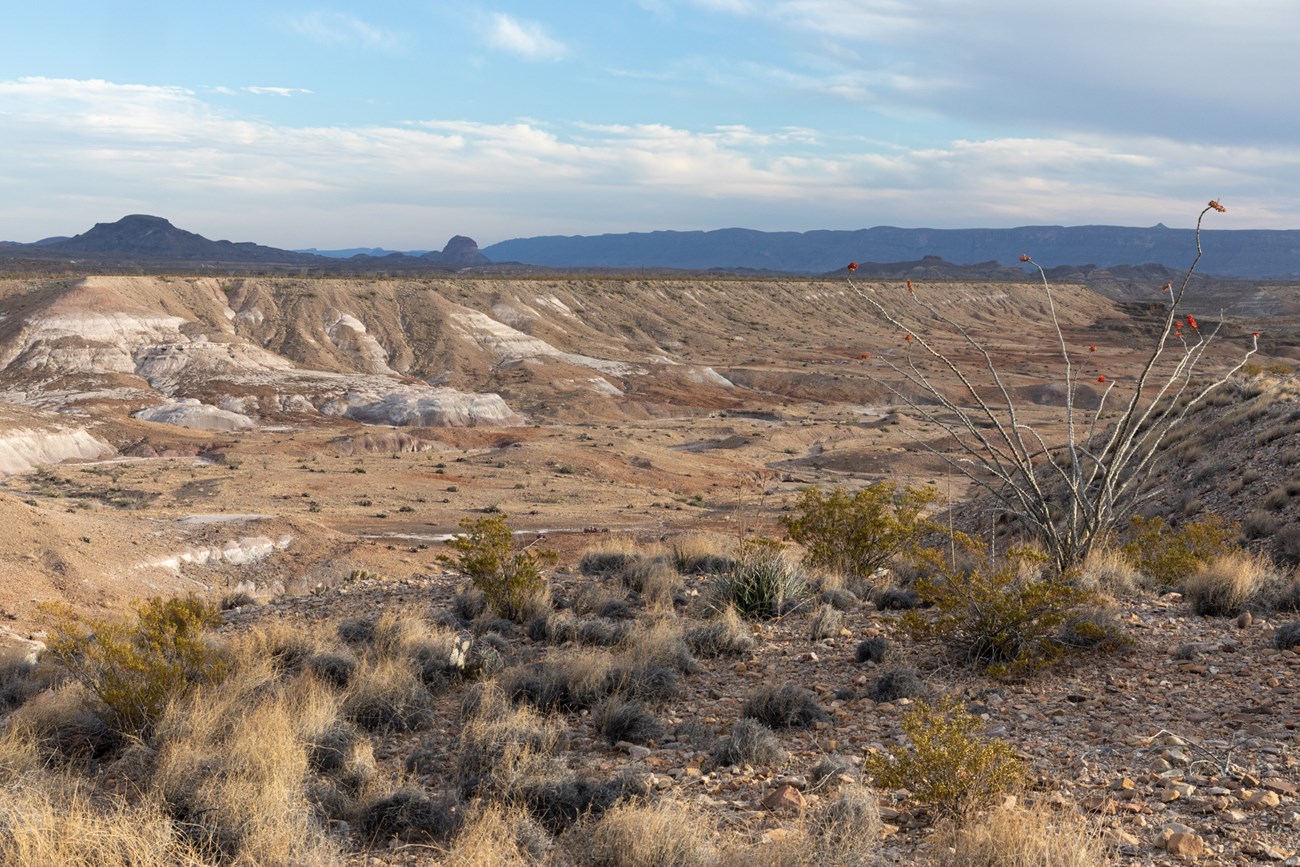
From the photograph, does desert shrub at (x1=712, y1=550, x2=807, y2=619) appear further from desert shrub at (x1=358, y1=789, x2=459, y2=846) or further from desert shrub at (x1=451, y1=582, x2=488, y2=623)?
desert shrub at (x1=358, y1=789, x2=459, y2=846)

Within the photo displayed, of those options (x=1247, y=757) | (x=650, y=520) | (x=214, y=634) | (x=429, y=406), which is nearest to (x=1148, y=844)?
(x=1247, y=757)

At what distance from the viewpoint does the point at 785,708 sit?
6586mm

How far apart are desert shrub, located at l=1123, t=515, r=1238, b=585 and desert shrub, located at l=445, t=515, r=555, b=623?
6254mm

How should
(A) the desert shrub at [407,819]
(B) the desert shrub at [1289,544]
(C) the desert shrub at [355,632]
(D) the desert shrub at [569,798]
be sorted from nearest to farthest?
(A) the desert shrub at [407,819] → (D) the desert shrub at [569,798] → (C) the desert shrub at [355,632] → (B) the desert shrub at [1289,544]

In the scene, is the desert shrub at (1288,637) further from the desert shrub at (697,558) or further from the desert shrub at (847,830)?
the desert shrub at (697,558)

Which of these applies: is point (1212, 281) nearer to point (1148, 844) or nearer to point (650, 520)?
point (650, 520)

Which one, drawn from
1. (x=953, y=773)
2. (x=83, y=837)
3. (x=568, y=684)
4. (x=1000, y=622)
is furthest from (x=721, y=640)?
(x=83, y=837)

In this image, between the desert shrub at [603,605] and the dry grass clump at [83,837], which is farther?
the desert shrub at [603,605]

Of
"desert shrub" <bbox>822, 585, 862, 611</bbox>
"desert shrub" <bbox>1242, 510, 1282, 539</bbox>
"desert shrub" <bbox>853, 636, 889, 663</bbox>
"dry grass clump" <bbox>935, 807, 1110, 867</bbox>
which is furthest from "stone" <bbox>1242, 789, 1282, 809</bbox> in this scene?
"desert shrub" <bbox>1242, 510, 1282, 539</bbox>

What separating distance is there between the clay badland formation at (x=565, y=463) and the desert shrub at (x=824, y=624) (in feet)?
0.23

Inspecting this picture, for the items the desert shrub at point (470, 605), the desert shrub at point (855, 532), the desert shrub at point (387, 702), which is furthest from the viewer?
the desert shrub at point (855, 532)

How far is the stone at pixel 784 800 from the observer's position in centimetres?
521

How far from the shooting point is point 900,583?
1068 cm

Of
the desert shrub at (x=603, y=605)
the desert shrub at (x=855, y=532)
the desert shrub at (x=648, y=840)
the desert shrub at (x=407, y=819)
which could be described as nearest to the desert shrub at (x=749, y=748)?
the desert shrub at (x=648, y=840)
